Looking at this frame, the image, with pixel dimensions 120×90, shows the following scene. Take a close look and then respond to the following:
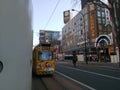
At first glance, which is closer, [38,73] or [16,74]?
[16,74]

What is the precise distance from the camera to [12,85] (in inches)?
90.4

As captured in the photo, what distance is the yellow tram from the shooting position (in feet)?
69.2

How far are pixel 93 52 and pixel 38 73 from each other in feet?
189

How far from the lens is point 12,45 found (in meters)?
2.35

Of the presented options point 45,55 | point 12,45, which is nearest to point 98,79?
point 45,55

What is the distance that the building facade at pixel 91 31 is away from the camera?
208 ft

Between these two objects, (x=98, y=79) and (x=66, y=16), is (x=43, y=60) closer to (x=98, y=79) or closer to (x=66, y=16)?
(x=98, y=79)

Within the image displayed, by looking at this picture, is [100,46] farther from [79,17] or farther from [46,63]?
[46,63]

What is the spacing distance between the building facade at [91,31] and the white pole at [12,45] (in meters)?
56.6

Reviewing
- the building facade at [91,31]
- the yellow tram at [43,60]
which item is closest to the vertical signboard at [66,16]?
the building facade at [91,31]

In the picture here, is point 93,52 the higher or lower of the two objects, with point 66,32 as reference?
lower

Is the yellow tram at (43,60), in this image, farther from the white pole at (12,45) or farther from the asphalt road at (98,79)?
the white pole at (12,45)

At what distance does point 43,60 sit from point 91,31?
2675 inches

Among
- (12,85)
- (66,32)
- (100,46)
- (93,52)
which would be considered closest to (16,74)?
(12,85)
